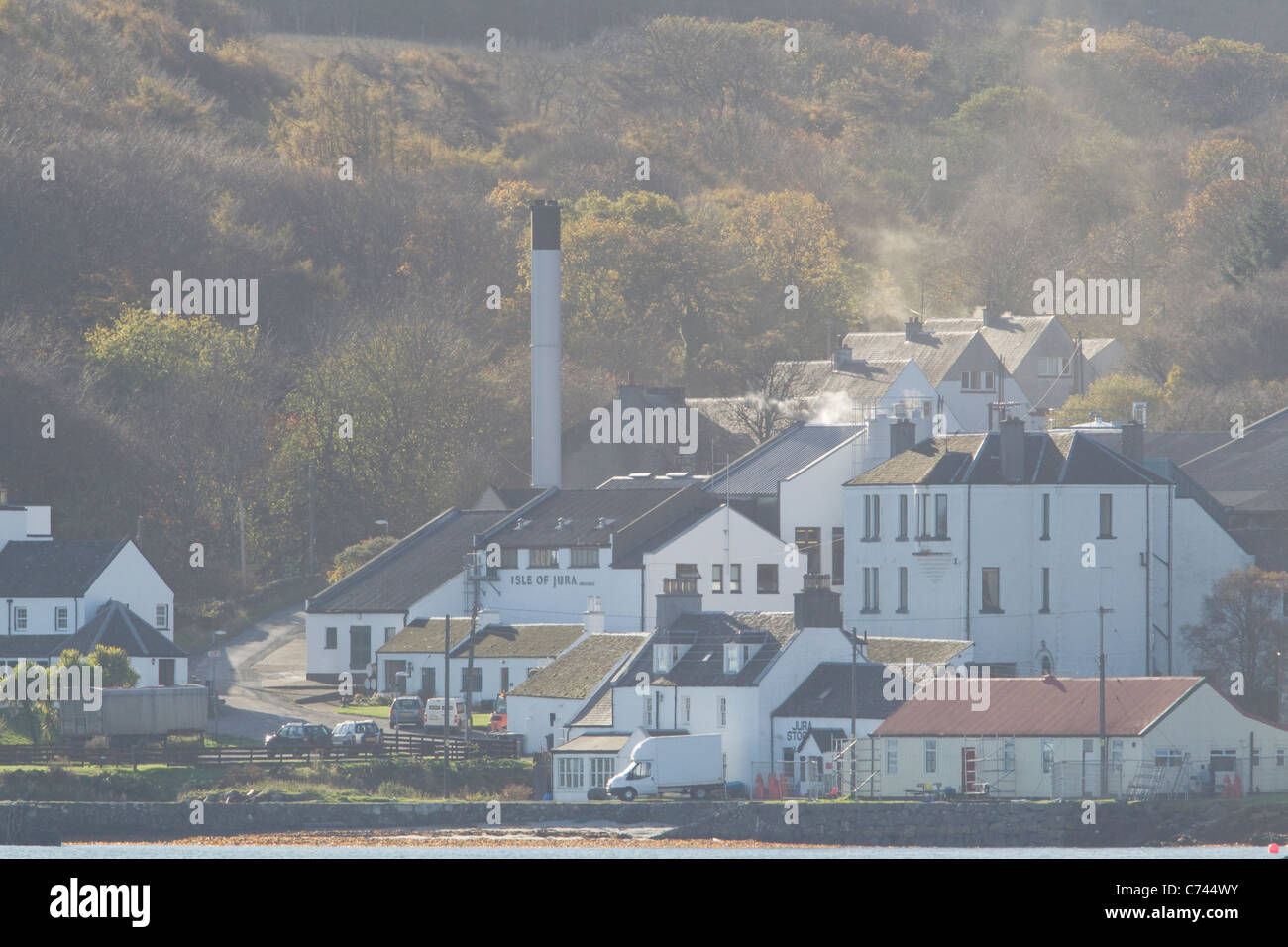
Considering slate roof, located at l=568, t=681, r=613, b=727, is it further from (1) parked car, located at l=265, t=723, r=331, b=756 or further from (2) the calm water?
(2) the calm water

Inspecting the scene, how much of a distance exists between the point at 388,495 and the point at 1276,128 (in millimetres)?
81531

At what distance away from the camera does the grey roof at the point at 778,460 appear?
87500mm

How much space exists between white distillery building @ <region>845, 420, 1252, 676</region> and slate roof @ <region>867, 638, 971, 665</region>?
11.9 feet

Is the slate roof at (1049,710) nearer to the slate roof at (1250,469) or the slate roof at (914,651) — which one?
the slate roof at (914,651)

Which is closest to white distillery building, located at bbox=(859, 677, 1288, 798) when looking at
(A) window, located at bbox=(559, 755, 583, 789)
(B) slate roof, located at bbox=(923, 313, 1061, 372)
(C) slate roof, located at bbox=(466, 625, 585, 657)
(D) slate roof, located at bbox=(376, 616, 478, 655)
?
(A) window, located at bbox=(559, 755, 583, 789)

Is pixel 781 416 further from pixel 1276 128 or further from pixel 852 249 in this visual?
pixel 1276 128

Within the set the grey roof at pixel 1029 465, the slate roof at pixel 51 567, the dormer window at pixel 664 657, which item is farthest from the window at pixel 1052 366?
the dormer window at pixel 664 657

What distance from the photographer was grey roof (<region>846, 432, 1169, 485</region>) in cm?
7700

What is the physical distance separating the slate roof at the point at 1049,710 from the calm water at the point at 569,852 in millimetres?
4468

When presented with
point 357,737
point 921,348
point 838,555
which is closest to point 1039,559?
point 838,555

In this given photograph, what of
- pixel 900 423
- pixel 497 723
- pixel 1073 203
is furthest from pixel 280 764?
pixel 1073 203

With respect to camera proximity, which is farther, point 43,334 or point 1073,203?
point 1073,203
